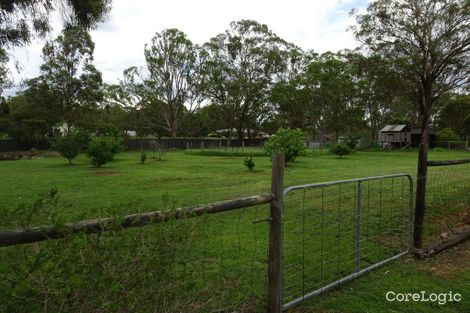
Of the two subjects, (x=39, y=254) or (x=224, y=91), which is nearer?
(x=39, y=254)

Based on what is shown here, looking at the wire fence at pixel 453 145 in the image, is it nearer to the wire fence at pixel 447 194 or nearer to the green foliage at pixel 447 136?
the green foliage at pixel 447 136

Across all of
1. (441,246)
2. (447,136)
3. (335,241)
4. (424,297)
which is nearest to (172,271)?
(424,297)

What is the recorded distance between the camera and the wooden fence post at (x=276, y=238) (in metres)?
2.72

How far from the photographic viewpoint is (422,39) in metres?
25.0

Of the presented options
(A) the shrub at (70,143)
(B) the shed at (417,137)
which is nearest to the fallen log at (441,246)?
(A) the shrub at (70,143)

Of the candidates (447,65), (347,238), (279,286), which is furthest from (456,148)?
(279,286)

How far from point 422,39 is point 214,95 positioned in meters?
27.3

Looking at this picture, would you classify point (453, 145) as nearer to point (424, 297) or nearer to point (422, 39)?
point (422, 39)

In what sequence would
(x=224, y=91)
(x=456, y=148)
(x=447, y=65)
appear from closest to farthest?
(x=447, y=65) → (x=456, y=148) → (x=224, y=91)

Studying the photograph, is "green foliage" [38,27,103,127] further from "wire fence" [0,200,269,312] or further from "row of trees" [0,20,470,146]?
"wire fence" [0,200,269,312]

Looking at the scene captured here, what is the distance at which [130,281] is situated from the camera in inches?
67.9

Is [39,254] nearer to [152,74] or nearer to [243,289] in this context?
[243,289]

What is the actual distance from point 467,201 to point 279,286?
19.4ft

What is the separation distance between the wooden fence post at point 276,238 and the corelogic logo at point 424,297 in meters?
1.12
